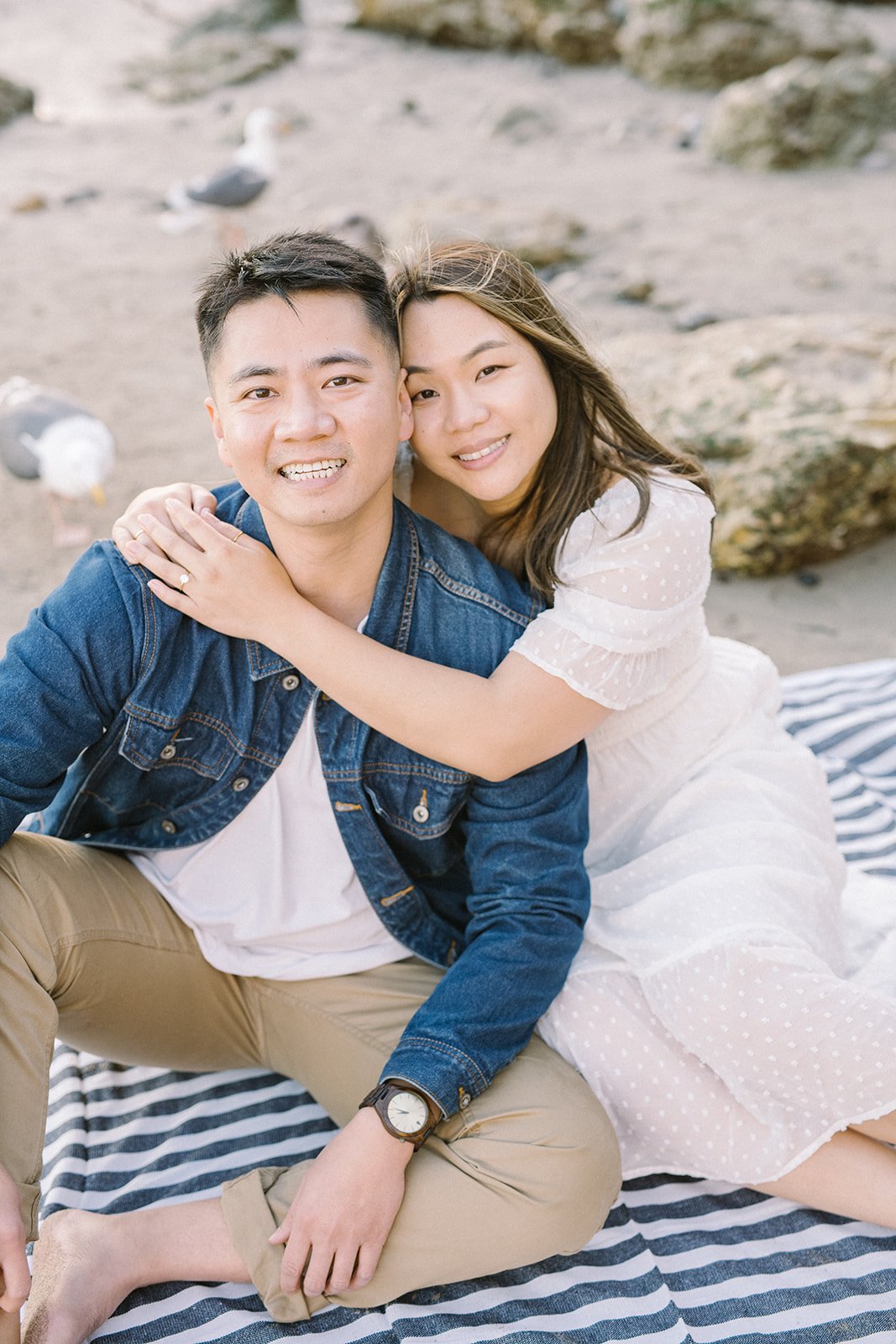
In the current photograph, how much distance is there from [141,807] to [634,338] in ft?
13.0

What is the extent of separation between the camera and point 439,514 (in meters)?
2.86

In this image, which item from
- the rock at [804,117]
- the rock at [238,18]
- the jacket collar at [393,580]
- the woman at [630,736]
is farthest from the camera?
the rock at [238,18]

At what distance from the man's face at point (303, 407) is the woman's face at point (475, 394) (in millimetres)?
269

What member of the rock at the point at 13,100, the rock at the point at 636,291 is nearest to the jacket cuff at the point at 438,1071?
the rock at the point at 636,291

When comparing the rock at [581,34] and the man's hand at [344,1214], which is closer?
the man's hand at [344,1214]

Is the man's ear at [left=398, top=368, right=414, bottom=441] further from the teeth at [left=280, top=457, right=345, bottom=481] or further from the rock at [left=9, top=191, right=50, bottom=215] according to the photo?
the rock at [left=9, top=191, right=50, bottom=215]

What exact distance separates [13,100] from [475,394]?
1201 centimetres

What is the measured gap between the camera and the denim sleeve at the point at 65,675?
2125 millimetres

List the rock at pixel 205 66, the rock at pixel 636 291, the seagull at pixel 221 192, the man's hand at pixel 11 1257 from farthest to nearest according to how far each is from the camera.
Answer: the rock at pixel 205 66, the seagull at pixel 221 192, the rock at pixel 636 291, the man's hand at pixel 11 1257

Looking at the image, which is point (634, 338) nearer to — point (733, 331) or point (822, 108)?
point (733, 331)

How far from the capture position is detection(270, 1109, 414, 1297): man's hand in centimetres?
206

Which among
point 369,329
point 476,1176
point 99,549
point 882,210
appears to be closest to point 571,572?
point 369,329

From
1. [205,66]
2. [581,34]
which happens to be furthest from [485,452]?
[205,66]

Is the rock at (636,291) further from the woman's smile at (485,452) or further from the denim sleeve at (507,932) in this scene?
the denim sleeve at (507,932)
